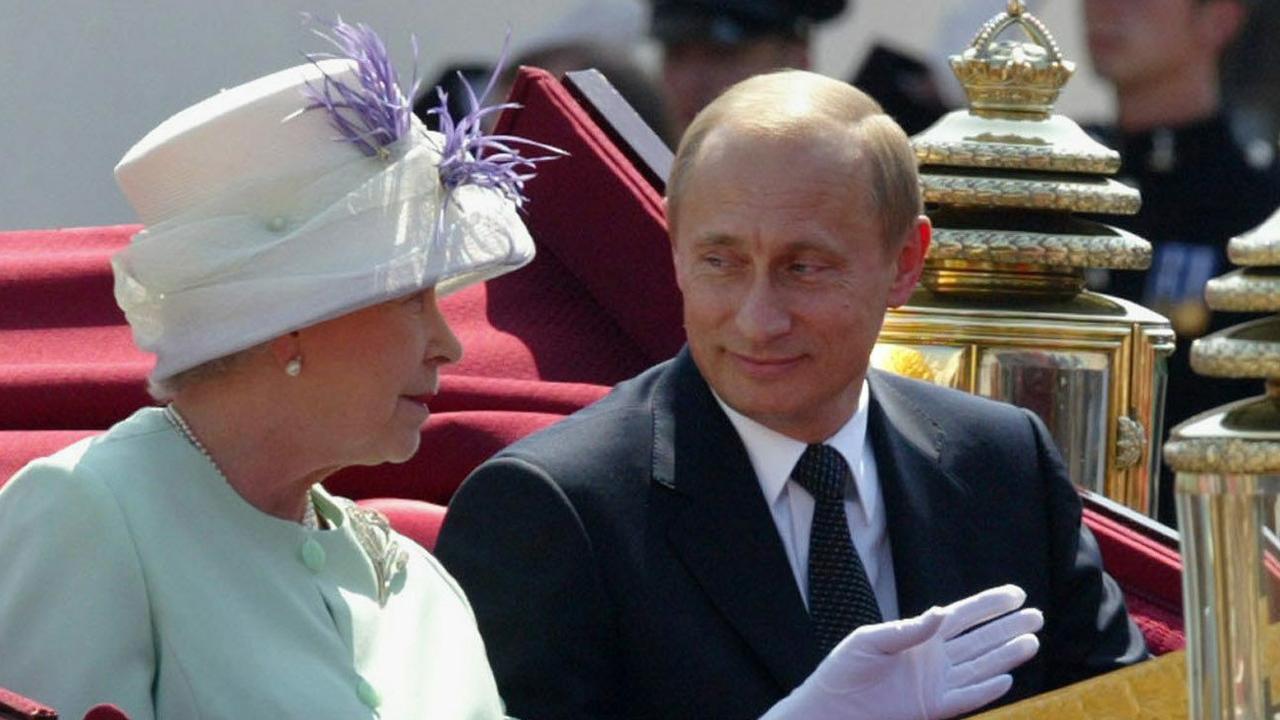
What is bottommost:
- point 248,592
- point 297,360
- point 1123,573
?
point 1123,573

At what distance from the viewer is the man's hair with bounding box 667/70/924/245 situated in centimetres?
224

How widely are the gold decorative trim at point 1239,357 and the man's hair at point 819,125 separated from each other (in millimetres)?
1055

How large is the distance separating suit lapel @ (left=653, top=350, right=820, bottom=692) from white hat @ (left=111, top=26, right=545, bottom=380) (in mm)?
297

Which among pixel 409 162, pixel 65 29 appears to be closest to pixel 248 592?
pixel 409 162

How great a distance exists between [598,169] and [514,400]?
38cm

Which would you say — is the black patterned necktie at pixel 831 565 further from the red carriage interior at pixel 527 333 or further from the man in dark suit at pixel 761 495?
the red carriage interior at pixel 527 333

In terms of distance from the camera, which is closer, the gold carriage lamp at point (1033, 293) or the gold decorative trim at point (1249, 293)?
the gold decorative trim at point (1249, 293)

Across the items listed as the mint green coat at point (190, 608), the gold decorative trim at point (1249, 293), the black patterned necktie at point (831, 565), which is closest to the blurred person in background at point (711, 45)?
the black patterned necktie at point (831, 565)

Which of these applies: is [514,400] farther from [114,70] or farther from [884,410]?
[114,70]

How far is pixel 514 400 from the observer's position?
2689mm

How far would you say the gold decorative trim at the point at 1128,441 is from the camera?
295 centimetres

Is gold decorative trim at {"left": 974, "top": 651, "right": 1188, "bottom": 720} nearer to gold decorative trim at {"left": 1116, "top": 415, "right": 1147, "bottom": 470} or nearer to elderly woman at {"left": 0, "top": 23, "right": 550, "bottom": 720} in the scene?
elderly woman at {"left": 0, "top": 23, "right": 550, "bottom": 720}

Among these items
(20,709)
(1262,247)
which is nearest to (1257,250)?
(1262,247)

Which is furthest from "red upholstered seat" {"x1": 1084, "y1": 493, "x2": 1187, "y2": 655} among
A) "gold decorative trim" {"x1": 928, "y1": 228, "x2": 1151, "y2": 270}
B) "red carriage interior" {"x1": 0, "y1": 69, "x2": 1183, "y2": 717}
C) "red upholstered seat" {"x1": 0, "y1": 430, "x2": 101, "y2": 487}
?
"red upholstered seat" {"x1": 0, "y1": 430, "x2": 101, "y2": 487}
